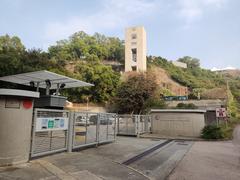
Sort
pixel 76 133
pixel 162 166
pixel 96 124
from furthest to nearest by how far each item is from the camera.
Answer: pixel 96 124 → pixel 76 133 → pixel 162 166

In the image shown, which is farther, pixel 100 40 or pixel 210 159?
pixel 100 40

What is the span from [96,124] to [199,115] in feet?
34.0

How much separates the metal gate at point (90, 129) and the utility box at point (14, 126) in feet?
6.79

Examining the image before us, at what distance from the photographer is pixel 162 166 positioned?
251 inches

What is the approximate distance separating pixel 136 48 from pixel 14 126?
48.3 meters

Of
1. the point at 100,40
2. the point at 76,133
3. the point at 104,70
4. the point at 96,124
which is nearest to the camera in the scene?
the point at 76,133

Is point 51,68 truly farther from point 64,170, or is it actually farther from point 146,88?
point 64,170

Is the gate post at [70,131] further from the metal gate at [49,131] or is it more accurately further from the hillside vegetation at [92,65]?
the hillside vegetation at [92,65]

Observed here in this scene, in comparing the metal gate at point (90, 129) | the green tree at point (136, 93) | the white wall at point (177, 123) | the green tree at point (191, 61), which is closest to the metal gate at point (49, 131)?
the metal gate at point (90, 129)

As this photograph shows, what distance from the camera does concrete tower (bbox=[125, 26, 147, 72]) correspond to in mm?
50656

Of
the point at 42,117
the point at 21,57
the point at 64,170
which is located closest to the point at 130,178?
the point at 64,170

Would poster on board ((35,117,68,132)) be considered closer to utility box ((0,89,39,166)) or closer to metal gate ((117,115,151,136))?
utility box ((0,89,39,166))

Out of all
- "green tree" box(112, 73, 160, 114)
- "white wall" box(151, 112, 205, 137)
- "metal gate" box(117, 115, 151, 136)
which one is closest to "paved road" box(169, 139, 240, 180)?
"metal gate" box(117, 115, 151, 136)

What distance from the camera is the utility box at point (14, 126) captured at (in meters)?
4.88
